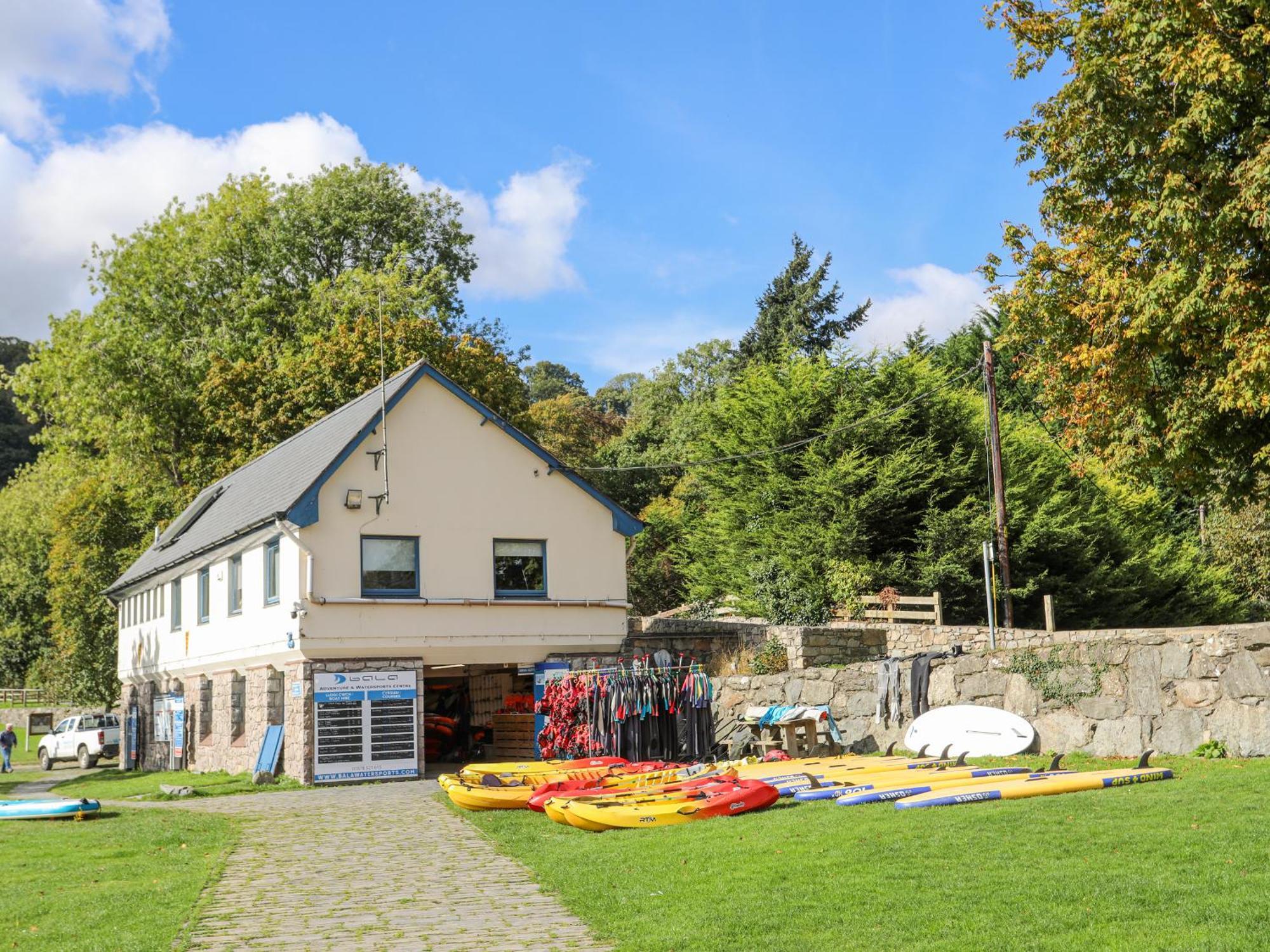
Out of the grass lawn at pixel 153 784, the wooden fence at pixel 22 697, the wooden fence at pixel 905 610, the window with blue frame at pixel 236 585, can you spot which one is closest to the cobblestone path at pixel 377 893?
the grass lawn at pixel 153 784

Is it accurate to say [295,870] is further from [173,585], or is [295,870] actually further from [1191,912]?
[173,585]

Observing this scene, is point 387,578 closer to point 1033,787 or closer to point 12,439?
point 1033,787

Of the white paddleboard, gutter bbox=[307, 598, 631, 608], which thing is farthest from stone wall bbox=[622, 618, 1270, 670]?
the white paddleboard

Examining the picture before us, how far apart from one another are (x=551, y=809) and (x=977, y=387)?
3770 cm

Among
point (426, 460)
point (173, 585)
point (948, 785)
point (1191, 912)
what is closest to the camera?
point (1191, 912)

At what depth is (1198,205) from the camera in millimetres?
16766

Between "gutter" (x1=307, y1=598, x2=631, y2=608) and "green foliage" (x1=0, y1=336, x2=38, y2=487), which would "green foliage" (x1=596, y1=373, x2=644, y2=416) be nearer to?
"green foliage" (x1=0, y1=336, x2=38, y2=487)

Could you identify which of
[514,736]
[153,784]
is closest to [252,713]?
[153,784]

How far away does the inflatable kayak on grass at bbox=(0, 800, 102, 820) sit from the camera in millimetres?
19312

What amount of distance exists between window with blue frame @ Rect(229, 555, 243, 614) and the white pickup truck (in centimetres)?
1310

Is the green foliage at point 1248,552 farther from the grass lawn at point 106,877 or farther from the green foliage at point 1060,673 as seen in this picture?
the grass lawn at point 106,877

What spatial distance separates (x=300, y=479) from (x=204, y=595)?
5.87 metres

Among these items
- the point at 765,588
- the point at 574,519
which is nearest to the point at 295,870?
the point at 574,519

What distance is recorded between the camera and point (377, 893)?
11.5 meters
